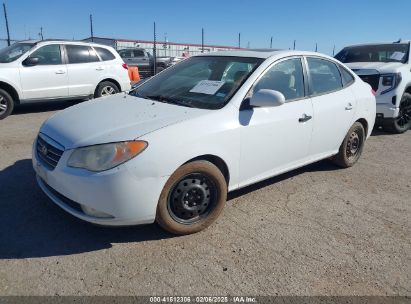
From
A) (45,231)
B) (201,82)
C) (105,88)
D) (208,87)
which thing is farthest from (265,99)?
(105,88)

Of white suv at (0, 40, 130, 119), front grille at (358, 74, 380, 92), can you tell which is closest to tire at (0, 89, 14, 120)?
white suv at (0, 40, 130, 119)

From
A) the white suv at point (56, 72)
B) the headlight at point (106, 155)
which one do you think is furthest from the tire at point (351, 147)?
the white suv at point (56, 72)

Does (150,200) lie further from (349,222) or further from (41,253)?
(349,222)

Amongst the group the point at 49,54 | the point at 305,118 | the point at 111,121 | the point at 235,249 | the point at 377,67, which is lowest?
the point at 235,249

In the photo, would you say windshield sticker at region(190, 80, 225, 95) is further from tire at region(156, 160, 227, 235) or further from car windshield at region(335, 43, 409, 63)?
car windshield at region(335, 43, 409, 63)

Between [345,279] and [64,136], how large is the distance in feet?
8.30

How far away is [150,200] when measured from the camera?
9.47 ft

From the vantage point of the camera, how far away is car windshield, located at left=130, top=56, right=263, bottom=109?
3535mm

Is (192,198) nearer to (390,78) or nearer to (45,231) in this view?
(45,231)

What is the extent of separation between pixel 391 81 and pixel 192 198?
5808 mm

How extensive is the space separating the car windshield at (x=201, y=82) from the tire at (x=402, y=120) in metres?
4.88

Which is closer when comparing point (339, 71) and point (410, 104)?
point (339, 71)

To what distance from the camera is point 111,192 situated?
2746 mm

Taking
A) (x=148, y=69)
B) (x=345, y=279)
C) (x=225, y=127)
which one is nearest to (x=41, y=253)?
(x=225, y=127)
